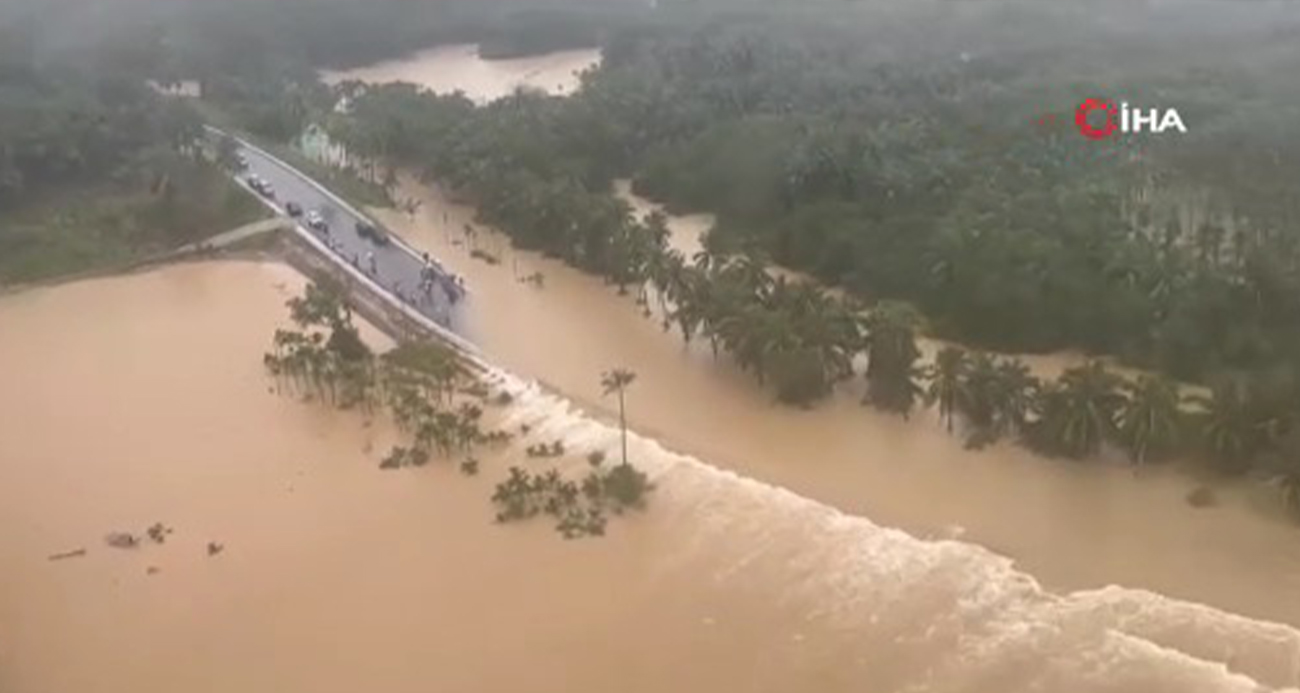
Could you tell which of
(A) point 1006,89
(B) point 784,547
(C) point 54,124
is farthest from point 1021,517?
(C) point 54,124

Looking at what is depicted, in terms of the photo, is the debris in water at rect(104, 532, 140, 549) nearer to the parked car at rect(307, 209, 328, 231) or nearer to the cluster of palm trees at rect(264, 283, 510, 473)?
the cluster of palm trees at rect(264, 283, 510, 473)

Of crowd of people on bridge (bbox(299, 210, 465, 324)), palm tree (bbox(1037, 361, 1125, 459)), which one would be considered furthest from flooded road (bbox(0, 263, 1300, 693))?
crowd of people on bridge (bbox(299, 210, 465, 324))

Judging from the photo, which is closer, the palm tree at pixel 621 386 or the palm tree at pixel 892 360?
the palm tree at pixel 621 386

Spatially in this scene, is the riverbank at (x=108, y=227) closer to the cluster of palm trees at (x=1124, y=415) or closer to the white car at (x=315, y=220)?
the white car at (x=315, y=220)

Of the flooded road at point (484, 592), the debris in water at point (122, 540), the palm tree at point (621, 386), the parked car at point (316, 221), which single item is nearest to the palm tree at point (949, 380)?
the flooded road at point (484, 592)

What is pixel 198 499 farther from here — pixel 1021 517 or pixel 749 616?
pixel 1021 517

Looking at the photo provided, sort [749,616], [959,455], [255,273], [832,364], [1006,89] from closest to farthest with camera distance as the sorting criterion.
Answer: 1. [749,616]
2. [959,455]
3. [832,364]
4. [255,273]
5. [1006,89]
